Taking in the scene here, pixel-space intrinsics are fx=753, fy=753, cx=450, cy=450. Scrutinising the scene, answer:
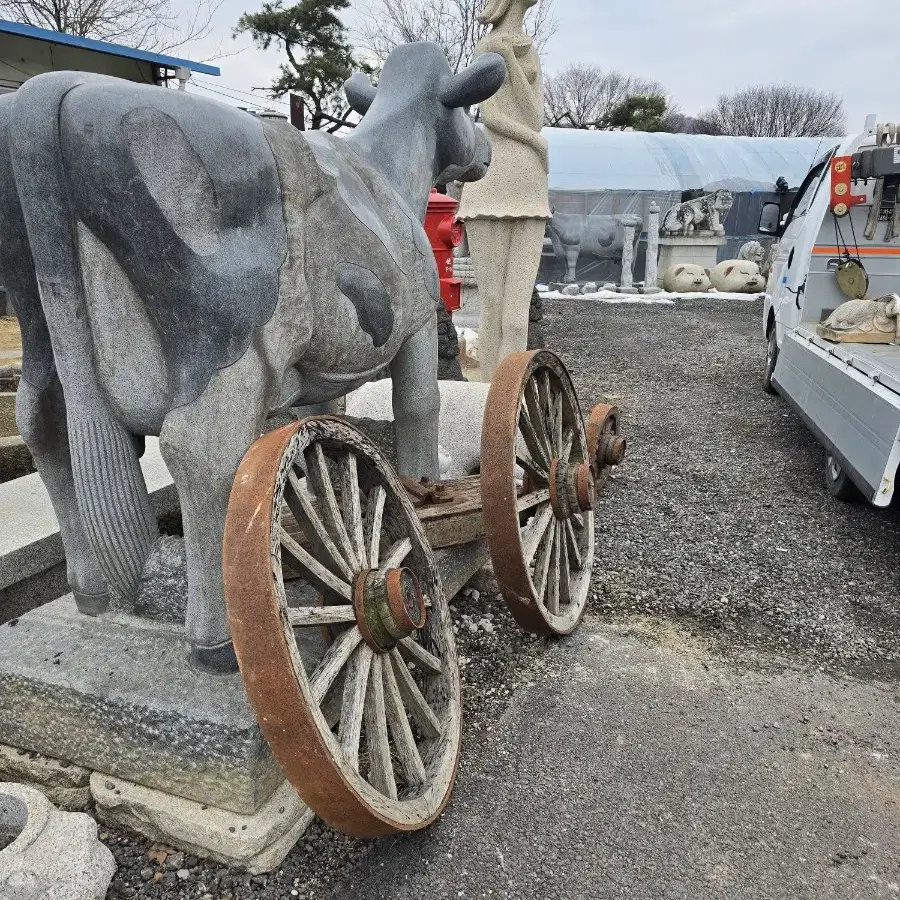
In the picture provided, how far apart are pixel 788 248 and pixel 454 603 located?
481 centimetres

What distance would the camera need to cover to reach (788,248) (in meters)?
6.12

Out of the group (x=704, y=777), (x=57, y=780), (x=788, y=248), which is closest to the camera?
(x=57, y=780)

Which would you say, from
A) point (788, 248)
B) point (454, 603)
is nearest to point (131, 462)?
point (454, 603)

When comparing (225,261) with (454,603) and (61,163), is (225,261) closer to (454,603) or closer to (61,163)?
(61,163)

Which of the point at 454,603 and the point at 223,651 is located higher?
the point at 223,651

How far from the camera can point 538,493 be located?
254 cm

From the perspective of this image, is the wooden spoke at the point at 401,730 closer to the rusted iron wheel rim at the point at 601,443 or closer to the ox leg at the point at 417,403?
the ox leg at the point at 417,403

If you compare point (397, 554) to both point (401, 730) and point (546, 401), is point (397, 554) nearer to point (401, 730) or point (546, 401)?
point (401, 730)

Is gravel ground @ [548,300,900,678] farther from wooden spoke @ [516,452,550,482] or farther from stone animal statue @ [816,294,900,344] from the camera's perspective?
stone animal statue @ [816,294,900,344]

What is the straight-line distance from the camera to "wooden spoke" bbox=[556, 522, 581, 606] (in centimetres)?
269

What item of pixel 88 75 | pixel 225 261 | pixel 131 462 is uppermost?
pixel 88 75

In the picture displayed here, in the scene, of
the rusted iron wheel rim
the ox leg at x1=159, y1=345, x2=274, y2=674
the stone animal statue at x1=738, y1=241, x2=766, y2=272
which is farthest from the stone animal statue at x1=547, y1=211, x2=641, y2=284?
the ox leg at x1=159, y1=345, x2=274, y2=674

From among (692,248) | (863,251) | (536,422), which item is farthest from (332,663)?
(692,248)

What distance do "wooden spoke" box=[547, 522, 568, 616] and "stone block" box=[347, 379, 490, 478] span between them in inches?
28.7
